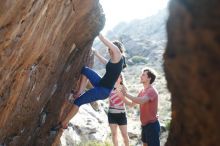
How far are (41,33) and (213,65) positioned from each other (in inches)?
252

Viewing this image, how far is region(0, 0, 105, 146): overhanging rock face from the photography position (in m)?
8.41

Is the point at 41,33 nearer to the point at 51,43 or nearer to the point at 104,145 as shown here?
the point at 51,43

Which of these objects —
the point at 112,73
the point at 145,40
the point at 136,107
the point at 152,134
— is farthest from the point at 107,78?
the point at 145,40

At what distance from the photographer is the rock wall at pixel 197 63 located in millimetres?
3867

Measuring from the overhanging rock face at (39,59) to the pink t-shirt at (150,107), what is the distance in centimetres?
265

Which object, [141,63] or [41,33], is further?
[141,63]

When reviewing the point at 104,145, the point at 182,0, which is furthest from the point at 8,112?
the point at 104,145

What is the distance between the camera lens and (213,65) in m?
3.87

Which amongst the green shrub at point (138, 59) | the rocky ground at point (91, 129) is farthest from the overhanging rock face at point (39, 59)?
the green shrub at point (138, 59)

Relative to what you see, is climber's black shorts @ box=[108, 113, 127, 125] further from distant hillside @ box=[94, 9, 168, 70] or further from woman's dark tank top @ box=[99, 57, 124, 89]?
distant hillside @ box=[94, 9, 168, 70]

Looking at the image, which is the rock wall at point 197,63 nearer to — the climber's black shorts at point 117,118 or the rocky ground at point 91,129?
the climber's black shorts at point 117,118

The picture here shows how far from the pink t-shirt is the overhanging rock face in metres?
2.65

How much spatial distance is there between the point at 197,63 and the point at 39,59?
23.6 feet

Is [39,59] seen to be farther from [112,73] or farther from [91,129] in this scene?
[91,129]
